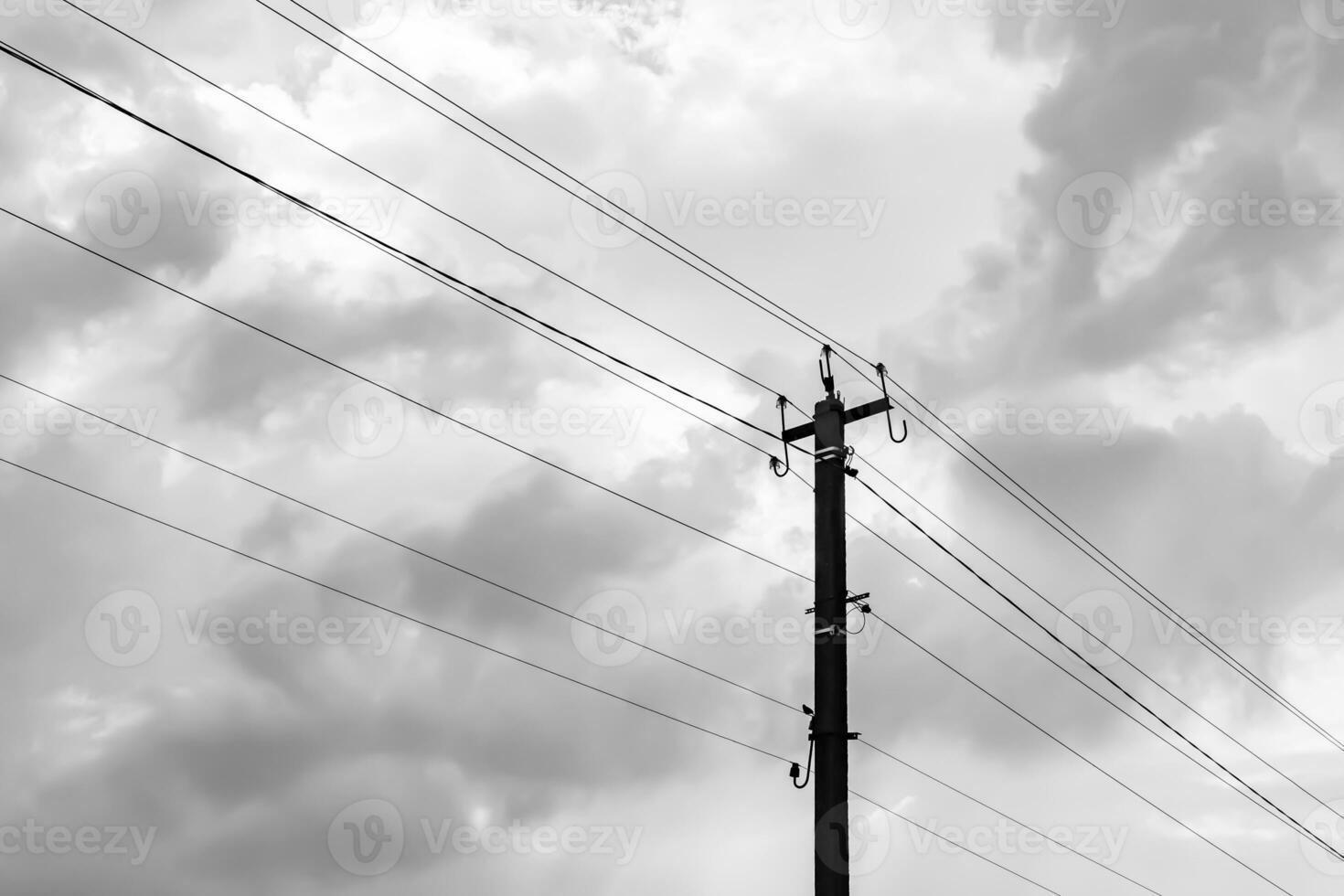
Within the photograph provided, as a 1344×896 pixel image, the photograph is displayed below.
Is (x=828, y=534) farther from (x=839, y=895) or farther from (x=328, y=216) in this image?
(x=328, y=216)

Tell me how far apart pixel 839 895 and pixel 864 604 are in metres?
3.25

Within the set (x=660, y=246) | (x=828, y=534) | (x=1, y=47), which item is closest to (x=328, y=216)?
(x=1, y=47)

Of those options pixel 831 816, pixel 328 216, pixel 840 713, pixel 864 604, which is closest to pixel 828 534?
pixel 864 604

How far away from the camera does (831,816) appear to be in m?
14.4

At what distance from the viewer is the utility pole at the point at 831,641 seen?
14.2m

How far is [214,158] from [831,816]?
29.9 ft

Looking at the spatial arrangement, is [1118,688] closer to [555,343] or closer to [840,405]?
[840,405]

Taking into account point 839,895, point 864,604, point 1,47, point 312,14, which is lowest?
point 839,895

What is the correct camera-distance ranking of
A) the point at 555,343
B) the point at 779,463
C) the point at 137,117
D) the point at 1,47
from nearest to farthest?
the point at 1,47, the point at 137,117, the point at 555,343, the point at 779,463

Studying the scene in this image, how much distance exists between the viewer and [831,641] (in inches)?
601

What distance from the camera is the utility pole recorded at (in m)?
14.2

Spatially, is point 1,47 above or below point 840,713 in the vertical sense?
above

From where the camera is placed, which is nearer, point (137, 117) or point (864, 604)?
point (137, 117)

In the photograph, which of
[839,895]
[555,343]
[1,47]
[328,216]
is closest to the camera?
[1,47]
